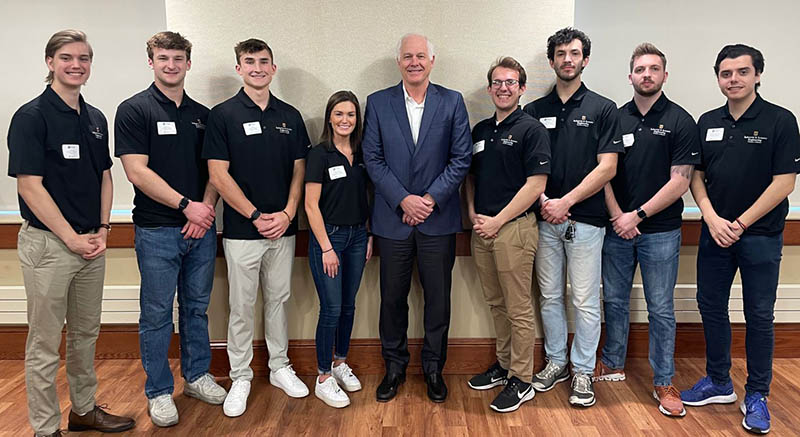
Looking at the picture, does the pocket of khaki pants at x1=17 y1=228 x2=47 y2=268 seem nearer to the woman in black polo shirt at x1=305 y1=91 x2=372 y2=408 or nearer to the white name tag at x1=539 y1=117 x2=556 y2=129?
the woman in black polo shirt at x1=305 y1=91 x2=372 y2=408

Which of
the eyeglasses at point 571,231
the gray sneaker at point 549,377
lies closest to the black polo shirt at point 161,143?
the eyeglasses at point 571,231

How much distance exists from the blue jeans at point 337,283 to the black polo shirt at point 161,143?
67cm

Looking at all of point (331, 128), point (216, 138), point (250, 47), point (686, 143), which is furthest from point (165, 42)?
point (686, 143)

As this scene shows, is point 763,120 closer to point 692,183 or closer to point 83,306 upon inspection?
point 692,183

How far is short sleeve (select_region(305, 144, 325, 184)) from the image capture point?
2.88 metres

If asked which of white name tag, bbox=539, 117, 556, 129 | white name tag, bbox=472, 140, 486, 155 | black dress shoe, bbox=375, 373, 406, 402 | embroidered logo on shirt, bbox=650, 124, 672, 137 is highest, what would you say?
white name tag, bbox=539, 117, 556, 129

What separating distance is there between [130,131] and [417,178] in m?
1.36

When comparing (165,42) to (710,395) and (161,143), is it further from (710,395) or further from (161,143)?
(710,395)

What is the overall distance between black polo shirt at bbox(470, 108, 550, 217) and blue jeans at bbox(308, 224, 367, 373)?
0.67 metres

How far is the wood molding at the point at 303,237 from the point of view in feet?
10.8

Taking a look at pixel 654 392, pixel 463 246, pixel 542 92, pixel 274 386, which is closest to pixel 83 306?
pixel 274 386

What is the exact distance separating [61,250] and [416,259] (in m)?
1.68

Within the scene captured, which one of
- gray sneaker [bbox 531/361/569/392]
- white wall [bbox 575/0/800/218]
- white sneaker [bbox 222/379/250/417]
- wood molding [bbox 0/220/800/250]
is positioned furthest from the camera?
white wall [bbox 575/0/800/218]

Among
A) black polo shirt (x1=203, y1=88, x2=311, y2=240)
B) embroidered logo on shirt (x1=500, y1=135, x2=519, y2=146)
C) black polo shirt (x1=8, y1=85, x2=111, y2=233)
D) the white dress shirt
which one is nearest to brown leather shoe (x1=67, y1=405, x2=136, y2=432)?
black polo shirt (x1=8, y1=85, x2=111, y2=233)
